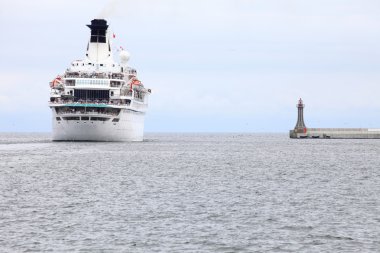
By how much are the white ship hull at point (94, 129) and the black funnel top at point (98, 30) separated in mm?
23382

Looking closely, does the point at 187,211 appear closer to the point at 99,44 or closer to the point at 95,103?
the point at 95,103

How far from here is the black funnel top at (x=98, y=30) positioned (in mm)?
154500

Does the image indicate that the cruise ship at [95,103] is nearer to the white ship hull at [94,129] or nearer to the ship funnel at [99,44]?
the white ship hull at [94,129]

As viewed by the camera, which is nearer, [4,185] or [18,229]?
[18,229]

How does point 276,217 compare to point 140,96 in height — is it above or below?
below

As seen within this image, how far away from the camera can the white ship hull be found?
126188 millimetres

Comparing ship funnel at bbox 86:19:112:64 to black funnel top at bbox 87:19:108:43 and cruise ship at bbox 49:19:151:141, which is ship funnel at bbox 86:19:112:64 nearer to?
black funnel top at bbox 87:19:108:43

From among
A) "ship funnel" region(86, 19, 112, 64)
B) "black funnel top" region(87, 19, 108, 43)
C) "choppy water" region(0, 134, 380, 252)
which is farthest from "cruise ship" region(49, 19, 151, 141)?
"choppy water" region(0, 134, 380, 252)

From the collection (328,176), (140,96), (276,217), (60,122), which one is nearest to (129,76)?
(140,96)

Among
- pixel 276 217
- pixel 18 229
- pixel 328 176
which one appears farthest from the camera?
pixel 328 176

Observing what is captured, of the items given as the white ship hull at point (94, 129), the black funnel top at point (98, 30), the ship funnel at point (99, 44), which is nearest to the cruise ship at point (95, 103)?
the white ship hull at point (94, 129)

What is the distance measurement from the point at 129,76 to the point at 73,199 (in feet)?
342

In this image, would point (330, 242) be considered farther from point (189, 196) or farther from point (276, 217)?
point (189, 196)

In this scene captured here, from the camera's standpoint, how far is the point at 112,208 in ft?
135
